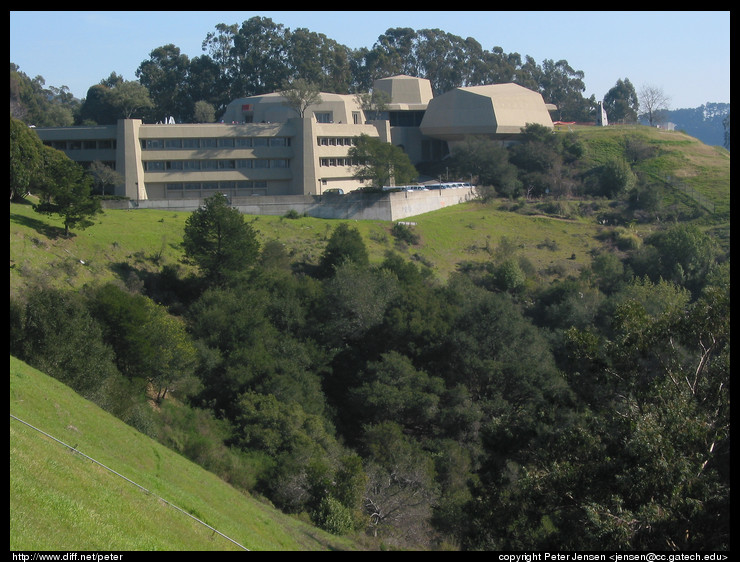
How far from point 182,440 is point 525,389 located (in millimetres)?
13957

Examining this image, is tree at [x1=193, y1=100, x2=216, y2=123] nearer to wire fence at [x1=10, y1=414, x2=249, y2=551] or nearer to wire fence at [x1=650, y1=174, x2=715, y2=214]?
wire fence at [x1=650, y1=174, x2=715, y2=214]

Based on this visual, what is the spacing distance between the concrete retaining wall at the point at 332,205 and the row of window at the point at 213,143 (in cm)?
788

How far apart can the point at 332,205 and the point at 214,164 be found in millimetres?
10032

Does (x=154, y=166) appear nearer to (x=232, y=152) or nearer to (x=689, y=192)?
(x=232, y=152)

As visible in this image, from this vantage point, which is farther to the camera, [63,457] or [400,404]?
[400,404]

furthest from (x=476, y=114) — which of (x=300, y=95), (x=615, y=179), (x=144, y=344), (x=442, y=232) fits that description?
(x=144, y=344)

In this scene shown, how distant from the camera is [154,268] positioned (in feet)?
133

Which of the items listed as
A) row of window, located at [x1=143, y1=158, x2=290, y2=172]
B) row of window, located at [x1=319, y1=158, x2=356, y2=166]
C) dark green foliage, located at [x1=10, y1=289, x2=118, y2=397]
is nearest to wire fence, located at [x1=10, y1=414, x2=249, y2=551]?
dark green foliage, located at [x1=10, y1=289, x2=118, y2=397]

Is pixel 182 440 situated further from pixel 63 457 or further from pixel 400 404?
pixel 63 457

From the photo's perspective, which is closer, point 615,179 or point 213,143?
point 213,143

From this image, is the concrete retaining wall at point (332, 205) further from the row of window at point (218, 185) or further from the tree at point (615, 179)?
the tree at point (615, 179)

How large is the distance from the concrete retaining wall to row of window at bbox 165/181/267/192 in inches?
260

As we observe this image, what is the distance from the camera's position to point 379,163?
191ft

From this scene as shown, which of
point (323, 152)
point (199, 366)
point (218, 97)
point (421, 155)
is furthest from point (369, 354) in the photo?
point (218, 97)
